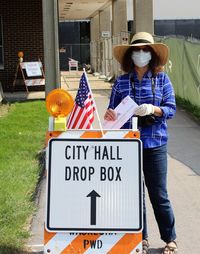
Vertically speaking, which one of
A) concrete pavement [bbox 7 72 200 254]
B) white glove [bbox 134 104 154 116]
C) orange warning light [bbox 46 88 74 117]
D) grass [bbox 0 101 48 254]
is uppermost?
orange warning light [bbox 46 88 74 117]

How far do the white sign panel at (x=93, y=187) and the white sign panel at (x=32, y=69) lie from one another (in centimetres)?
1470

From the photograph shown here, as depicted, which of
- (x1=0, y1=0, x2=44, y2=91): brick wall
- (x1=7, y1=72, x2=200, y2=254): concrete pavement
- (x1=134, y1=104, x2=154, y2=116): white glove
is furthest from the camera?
(x1=0, y1=0, x2=44, y2=91): brick wall

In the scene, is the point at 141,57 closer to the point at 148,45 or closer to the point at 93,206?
the point at 148,45

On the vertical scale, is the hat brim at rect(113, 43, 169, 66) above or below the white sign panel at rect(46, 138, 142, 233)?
above

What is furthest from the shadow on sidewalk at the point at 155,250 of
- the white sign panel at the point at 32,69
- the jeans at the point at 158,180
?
the white sign panel at the point at 32,69

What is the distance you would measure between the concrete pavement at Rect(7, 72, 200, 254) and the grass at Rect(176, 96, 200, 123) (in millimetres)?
1100

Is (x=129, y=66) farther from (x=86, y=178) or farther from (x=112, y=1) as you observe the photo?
(x=112, y=1)

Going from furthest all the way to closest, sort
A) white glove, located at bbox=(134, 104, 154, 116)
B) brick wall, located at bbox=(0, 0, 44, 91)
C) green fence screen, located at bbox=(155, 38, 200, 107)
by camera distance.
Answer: brick wall, located at bbox=(0, 0, 44, 91) < green fence screen, located at bbox=(155, 38, 200, 107) < white glove, located at bbox=(134, 104, 154, 116)

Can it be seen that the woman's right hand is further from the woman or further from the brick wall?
the brick wall

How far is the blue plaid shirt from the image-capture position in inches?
183

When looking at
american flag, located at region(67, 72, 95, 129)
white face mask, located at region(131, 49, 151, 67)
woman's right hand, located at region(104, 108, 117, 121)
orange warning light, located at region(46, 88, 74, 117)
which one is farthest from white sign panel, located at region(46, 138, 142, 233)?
white face mask, located at region(131, 49, 151, 67)

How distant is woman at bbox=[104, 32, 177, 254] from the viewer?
183 inches

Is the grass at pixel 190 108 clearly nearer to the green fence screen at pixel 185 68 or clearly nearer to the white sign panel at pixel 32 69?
the green fence screen at pixel 185 68

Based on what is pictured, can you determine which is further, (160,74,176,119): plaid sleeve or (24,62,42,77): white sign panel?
(24,62,42,77): white sign panel
